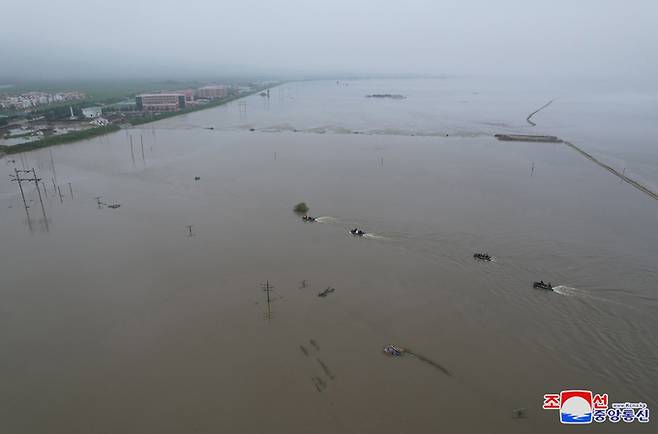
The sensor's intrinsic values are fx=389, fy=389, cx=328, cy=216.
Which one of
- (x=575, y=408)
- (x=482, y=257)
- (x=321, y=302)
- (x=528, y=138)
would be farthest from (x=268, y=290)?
(x=528, y=138)

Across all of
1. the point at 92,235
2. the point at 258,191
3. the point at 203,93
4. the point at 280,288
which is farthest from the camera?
the point at 203,93

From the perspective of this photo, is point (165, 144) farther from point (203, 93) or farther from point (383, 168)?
point (203, 93)

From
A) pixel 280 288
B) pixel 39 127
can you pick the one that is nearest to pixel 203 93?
pixel 39 127

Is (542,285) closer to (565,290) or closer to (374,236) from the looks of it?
(565,290)

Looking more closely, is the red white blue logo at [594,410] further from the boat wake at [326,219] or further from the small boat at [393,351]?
the boat wake at [326,219]

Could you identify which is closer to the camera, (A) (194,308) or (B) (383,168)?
(A) (194,308)

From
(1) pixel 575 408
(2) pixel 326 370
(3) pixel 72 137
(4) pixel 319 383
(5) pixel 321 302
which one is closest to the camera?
(1) pixel 575 408
